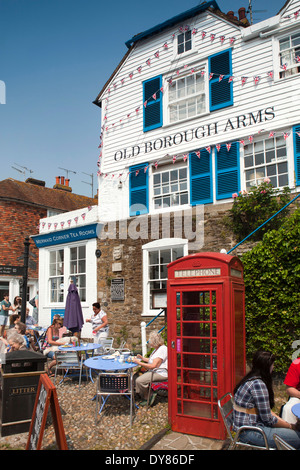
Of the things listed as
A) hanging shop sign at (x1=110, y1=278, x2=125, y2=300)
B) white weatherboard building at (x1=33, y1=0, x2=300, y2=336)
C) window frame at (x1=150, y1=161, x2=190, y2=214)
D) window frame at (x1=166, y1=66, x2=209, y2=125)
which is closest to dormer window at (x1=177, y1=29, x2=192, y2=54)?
white weatherboard building at (x1=33, y1=0, x2=300, y2=336)

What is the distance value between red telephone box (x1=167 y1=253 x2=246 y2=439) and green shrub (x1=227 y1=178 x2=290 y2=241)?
13.8 ft

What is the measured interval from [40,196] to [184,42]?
47.2 ft

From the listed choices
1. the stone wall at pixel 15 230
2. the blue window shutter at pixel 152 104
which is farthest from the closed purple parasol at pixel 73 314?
the stone wall at pixel 15 230

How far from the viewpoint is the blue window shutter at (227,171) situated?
10.7 meters

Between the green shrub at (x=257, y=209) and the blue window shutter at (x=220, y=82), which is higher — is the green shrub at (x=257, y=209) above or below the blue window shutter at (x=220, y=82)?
below

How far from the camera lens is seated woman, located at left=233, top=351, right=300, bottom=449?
398 cm

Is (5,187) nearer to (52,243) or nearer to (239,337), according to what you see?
(52,243)

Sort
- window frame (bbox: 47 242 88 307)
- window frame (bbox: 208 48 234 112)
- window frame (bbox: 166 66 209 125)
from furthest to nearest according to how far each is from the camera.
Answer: window frame (bbox: 47 242 88 307) → window frame (bbox: 166 66 209 125) → window frame (bbox: 208 48 234 112)

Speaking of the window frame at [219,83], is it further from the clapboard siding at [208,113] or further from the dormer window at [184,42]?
the dormer window at [184,42]

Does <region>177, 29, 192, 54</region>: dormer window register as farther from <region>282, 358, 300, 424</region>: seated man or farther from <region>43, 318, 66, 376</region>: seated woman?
<region>282, 358, 300, 424</region>: seated man

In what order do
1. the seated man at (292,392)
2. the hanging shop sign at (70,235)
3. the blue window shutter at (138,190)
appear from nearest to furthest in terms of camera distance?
1. the seated man at (292,392)
2. the blue window shutter at (138,190)
3. the hanging shop sign at (70,235)

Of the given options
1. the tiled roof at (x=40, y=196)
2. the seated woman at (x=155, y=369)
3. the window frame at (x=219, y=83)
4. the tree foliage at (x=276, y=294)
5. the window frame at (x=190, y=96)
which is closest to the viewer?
the seated woman at (x=155, y=369)

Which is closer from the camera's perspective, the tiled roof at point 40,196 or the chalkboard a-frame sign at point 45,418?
the chalkboard a-frame sign at point 45,418

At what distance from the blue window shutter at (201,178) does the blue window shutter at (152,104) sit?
1.98 m
